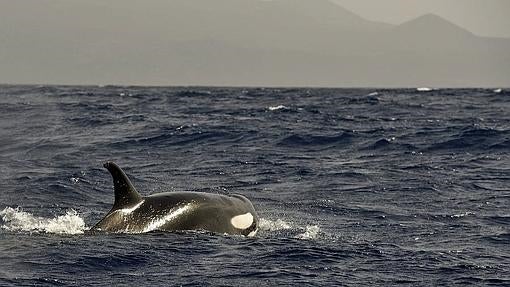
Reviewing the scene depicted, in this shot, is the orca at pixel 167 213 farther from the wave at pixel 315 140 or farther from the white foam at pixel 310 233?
the wave at pixel 315 140

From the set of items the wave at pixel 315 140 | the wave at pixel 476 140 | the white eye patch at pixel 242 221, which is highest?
the white eye patch at pixel 242 221

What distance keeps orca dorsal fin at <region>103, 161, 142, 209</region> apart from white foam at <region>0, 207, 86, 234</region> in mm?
857

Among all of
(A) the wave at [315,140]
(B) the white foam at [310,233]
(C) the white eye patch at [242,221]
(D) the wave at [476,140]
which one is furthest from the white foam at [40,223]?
(D) the wave at [476,140]

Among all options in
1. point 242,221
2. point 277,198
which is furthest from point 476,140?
point 242,221

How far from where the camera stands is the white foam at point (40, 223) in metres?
13.3

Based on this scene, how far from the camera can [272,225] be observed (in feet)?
46.6

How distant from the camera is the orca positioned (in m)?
12.4

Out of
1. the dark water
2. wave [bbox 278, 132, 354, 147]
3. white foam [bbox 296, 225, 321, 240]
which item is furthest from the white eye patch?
wave [bbox 278, 132, 354, 147]

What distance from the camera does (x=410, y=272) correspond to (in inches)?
424

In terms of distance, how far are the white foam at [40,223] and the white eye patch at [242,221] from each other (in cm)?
221

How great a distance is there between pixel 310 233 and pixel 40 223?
4.31 metres

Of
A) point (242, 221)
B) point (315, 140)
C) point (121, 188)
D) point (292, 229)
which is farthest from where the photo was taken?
point (315, 140)

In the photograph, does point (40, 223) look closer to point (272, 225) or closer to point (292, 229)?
point (272, 225)

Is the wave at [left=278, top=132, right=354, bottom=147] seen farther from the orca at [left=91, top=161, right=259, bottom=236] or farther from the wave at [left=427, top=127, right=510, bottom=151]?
the orca at [left=91, top=161, right=259, bottom=236]
